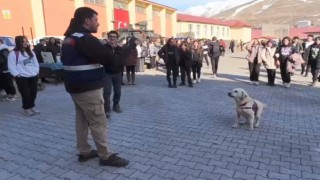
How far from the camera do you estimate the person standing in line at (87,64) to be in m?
3.63

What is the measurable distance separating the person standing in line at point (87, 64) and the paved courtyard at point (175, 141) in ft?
2.41

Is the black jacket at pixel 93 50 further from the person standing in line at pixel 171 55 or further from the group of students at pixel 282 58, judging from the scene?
the group of students at pixel 282 58

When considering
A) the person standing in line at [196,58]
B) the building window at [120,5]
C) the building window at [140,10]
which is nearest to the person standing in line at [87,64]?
the person standing in line at [196,58]

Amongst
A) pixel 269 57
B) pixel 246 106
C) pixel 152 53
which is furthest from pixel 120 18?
pixel 246 106

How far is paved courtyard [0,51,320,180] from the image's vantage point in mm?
4039

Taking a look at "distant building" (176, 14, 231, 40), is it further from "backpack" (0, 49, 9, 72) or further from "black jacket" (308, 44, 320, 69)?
"backpack" (0, 49, 9, 72)

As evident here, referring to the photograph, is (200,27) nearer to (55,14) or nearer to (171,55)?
(55,14)

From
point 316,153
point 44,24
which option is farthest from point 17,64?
point 44,24

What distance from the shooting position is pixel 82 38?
363cm

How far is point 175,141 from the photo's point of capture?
516 centimetres

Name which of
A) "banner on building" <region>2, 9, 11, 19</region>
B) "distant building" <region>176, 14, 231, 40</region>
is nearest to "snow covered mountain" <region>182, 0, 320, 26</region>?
"distant building" <region>176, 14, 231, 40</region>

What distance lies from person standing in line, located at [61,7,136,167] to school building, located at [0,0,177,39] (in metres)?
13.6

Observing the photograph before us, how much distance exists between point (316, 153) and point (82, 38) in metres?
3.62

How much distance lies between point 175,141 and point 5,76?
5866 mm
